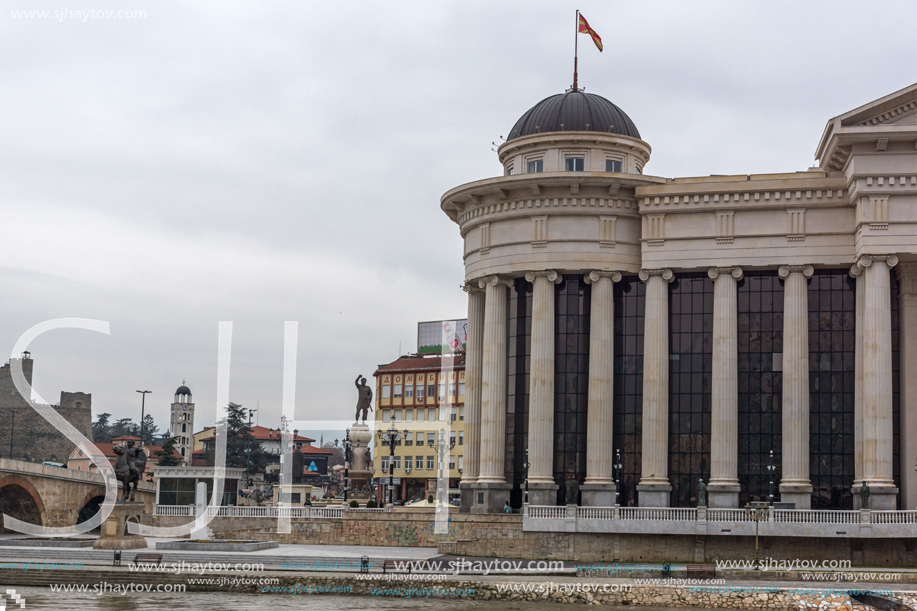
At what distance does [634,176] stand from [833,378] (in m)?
13.8

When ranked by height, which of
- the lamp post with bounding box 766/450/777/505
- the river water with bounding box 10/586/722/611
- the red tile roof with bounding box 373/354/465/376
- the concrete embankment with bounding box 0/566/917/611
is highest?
the red tile roof with bounding box 373/354/465/376

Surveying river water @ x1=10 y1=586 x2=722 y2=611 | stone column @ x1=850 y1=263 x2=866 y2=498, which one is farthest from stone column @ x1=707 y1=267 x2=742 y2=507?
river water @ x1=10 y1=586 x2=722 y2=611

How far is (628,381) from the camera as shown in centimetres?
6003

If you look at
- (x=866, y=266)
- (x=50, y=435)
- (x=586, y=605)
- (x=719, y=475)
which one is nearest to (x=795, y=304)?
(x=866, y=266)

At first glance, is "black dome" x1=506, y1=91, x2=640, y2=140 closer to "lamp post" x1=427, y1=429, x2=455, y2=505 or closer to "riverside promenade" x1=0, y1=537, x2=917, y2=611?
"lamp post" x1=427, y1=429, x2=455, y2=505

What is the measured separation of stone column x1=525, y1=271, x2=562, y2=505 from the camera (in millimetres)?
58312

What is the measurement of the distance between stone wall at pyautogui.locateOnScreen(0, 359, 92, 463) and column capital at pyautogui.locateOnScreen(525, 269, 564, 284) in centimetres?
8157

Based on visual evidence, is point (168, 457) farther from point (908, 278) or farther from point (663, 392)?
point (908, 278)

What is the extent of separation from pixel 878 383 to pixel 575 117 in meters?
22.0

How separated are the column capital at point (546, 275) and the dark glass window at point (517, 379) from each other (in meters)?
1.55

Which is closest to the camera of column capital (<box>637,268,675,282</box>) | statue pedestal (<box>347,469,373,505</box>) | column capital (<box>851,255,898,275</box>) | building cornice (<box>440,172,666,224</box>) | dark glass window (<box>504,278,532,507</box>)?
column capital (<box>851,255,898,275</box>)

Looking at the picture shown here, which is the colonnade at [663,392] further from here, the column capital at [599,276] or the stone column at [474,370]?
the stone column at [474,370]

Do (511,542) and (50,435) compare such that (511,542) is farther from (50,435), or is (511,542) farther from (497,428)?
(50,435)

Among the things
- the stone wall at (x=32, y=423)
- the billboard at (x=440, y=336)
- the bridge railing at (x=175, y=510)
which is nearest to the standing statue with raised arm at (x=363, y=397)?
the bridge railing at (x=175, y=510)
